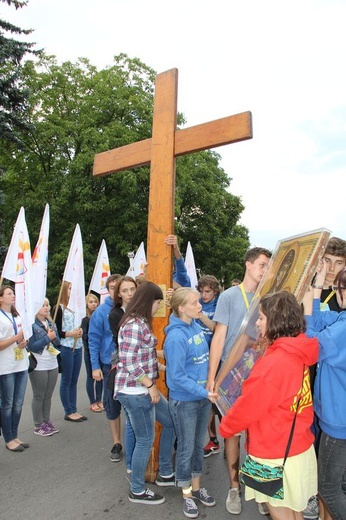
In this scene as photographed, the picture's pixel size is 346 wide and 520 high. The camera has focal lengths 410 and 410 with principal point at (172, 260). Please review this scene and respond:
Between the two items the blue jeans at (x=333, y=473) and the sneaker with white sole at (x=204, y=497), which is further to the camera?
the sneaker with white sole at (x=204, y=497)

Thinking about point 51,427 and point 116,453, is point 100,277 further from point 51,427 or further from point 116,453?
point 116,453

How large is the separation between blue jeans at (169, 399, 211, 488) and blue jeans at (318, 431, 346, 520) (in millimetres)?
1040

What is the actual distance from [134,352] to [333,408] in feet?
4.85

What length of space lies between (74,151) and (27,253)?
14431 millimetres

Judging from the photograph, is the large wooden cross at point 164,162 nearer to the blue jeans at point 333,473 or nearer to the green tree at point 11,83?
the blue jeans at point 333,473

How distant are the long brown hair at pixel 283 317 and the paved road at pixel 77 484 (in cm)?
180

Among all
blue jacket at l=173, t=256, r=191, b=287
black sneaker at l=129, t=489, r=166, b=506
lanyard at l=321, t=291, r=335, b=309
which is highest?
blue jacket at l=173, t=256, r=191, b=287

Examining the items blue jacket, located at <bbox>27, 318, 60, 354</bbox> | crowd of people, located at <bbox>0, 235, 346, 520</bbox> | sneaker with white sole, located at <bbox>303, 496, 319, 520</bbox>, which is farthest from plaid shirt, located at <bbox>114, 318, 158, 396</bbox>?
blue jacket, located at <bbox>27, 318, 60, 354</bbox>

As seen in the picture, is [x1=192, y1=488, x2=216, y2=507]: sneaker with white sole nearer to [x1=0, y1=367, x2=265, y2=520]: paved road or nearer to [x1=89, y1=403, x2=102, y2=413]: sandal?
[x1=0, y1=367, x2=265, y2=520]: paved road

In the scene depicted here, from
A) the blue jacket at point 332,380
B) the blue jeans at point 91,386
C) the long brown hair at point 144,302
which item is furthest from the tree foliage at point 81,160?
the blue jacket at point 332,380

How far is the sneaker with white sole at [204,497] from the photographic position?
10.9 ft

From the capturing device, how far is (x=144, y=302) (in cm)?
329

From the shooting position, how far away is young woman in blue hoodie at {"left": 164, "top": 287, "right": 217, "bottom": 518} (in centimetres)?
311

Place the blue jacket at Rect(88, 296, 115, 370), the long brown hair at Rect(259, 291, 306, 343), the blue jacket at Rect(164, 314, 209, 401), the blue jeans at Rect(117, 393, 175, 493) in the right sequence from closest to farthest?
the long brown hair at Rect(259, 291, 306, 343) → the blue jacket at Rect(164, 314, 209, 401) → the blue jeans at Rect(117, 393, 175, 493) → the blue jacket at Rect(88, 296, 115, 370)
